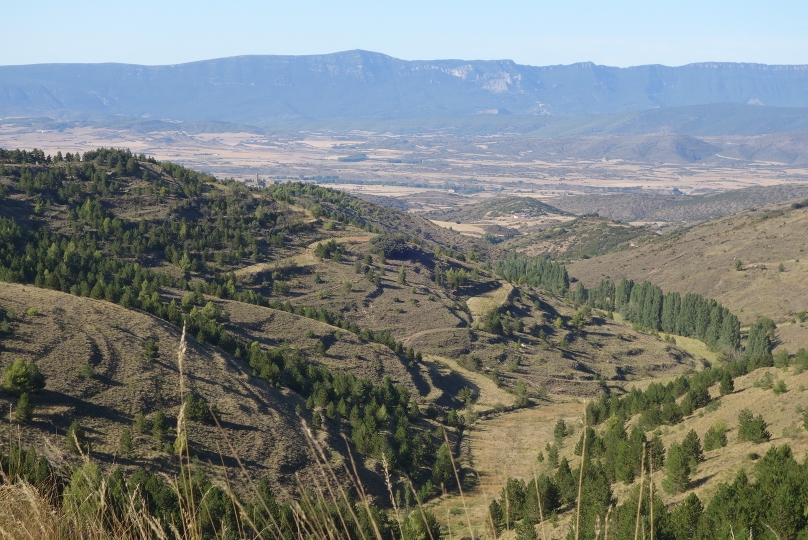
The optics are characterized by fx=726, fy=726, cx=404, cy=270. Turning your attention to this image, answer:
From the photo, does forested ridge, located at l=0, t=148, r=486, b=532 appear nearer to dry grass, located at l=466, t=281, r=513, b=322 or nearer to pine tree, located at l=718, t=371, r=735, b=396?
dry grass, located at l=466, t=281, r=513, b=322

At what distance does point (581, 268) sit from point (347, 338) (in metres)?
97.7

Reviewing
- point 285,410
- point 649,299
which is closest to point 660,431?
point 285,410

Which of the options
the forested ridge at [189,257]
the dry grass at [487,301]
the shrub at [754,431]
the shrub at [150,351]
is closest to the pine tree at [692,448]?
the shrub at [754,431]

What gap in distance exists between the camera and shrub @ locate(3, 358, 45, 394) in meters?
35.3

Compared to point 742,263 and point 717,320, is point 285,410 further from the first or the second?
point 742,263

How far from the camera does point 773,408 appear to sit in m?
41.2

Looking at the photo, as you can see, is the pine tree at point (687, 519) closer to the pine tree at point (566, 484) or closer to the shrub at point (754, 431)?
the pine tree at point (566, 484)

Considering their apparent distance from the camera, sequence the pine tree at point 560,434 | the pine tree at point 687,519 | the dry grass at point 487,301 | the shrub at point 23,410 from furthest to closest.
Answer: the dry grass at point 487,301 → the pine tree at point 560,434 → the shrub at point 23,410 → the pine tree at point 687,519

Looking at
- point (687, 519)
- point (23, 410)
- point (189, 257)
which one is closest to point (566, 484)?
point (687, 519)

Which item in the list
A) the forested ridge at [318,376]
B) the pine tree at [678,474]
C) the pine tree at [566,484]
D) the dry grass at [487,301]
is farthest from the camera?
the dry grass at [487,301]

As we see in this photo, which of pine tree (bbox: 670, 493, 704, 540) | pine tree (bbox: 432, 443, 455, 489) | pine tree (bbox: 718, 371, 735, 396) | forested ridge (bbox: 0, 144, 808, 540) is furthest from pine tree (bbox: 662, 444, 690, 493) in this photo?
pine tree (bbox: 718, 371, 735, 396)

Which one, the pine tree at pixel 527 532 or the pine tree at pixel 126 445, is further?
the pine tree at pixel 126 445

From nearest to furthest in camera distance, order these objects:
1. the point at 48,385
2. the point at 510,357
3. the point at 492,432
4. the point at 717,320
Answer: the point at 48,385, the point at 492,432, the point at 510,357, the point at 717,320

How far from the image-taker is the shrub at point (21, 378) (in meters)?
35.3
